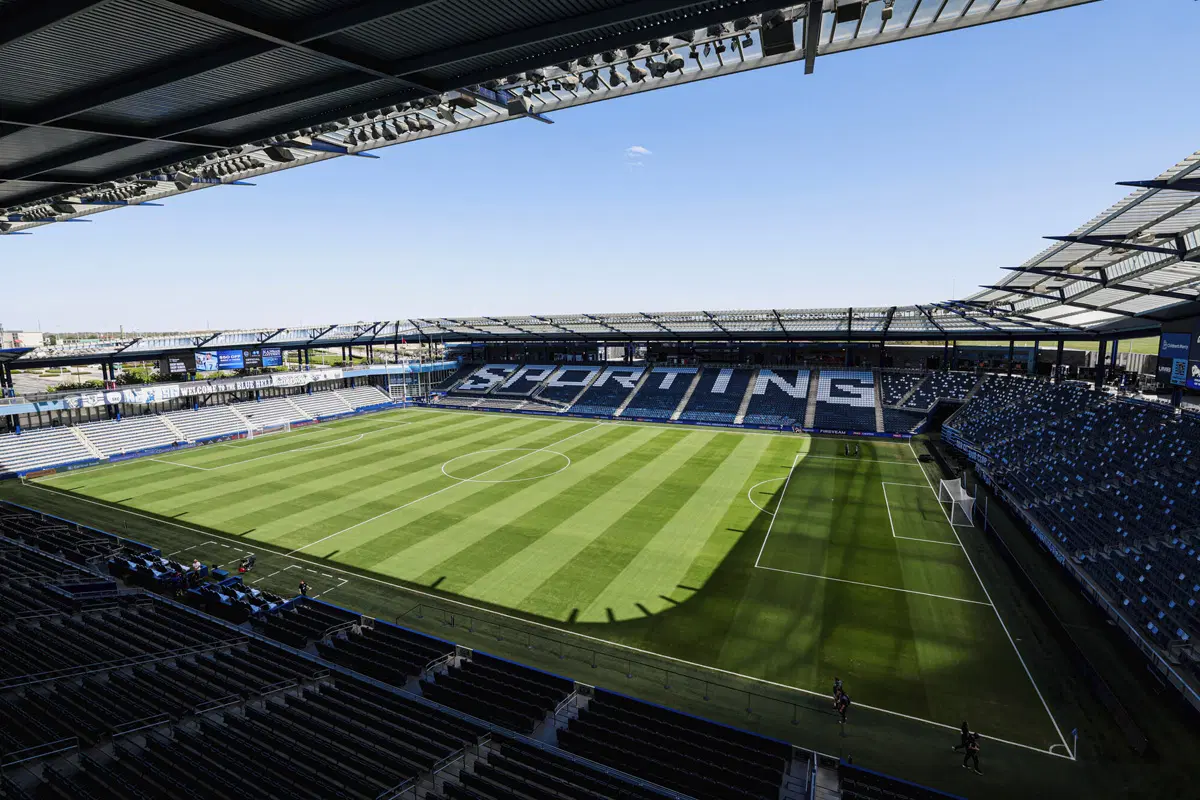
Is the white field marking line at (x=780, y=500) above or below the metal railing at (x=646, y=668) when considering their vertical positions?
above

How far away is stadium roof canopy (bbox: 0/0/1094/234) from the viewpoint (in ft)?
27.6

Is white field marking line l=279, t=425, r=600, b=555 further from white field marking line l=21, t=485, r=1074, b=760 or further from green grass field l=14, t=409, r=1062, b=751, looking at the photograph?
white field marking line l=21, t=485, r=1074, b=760

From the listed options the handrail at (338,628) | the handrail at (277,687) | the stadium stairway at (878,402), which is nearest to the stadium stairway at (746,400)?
the stadium stairway at (878,402)

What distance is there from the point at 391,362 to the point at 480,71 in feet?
225

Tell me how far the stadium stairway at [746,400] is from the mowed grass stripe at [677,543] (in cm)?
1446

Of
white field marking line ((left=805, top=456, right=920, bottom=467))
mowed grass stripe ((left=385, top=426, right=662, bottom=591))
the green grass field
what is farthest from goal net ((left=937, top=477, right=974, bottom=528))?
mowed grass stripe ((left=385, top=426, right=662, bottom=591))

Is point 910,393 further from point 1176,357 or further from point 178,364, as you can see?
point 178,364

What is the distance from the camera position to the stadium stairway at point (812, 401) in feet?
171

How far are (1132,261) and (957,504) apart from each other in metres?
14.9

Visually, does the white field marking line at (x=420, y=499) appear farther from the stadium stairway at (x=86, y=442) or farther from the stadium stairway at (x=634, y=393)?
the stadium stairway at (x=86, y=442)

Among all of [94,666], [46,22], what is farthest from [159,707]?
[46,22]

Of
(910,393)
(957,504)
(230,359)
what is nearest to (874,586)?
(957,504)

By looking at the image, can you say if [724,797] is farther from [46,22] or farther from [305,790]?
[46,22]

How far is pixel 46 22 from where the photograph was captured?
7.45 metres
